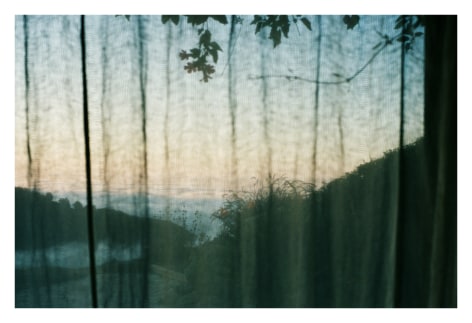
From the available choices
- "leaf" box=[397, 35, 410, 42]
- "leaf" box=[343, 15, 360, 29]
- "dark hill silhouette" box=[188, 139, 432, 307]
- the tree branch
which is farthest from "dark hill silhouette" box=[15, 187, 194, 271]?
"leaf" box=[397, 35, 410, 42]

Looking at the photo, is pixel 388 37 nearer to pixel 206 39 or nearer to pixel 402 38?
pixel 402 38

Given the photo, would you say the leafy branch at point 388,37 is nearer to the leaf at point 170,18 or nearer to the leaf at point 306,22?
the leaf at point 306,22

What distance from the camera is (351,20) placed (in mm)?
1526

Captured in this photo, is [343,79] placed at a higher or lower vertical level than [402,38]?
lower

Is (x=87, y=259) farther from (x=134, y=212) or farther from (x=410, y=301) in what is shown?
(x=410, y=301)

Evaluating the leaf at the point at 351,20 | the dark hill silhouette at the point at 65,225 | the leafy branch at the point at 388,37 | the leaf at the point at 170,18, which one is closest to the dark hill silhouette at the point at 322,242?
the dark hill silhouette at the point at 65,225

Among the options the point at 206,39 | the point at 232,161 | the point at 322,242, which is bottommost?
the point at 322,242

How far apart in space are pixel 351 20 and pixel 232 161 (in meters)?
0.72

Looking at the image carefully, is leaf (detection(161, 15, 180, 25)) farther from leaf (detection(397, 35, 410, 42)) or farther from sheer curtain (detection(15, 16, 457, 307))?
leaf (detection(397, 35, 410, 42))

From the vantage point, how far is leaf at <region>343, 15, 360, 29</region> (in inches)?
60.1

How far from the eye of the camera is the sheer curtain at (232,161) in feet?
4.93

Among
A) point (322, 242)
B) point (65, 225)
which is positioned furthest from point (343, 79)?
point (65, 225)

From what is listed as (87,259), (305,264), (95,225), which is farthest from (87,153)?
(305,264)
